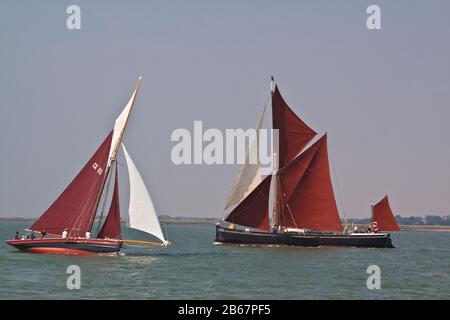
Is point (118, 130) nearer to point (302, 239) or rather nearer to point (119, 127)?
point (119, 127)

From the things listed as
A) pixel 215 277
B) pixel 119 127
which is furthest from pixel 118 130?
pixel 215 277

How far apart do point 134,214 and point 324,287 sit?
16328 mm

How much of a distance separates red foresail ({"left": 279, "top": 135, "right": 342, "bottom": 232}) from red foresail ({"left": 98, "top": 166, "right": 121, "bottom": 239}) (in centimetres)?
2717

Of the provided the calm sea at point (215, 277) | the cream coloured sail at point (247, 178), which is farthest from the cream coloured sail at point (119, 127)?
the cream coloured sail at point (247, 178)

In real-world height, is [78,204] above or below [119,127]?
below

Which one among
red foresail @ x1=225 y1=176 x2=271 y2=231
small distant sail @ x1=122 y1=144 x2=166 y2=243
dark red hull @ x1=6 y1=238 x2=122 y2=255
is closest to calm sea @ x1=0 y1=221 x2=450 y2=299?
dark red hull @ x1=6 y1=238 x2=122 y2=255

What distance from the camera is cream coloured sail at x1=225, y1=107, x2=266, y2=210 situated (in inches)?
3100

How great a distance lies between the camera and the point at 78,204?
189ft

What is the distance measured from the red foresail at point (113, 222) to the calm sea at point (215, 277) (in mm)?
1829

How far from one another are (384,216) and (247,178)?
21.9 meters

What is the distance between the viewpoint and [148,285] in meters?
44.3

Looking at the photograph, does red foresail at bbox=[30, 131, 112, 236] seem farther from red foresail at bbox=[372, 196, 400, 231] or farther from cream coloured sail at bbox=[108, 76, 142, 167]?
red foresail at bbox=[372, 196, 400, 231]

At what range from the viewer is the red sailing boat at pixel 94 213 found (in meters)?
56.5
